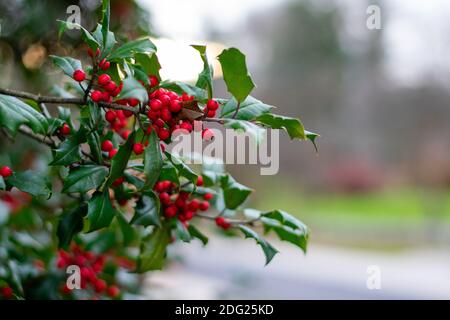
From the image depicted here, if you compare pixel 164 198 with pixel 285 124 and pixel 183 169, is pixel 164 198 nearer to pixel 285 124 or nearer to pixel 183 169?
pixel 183 169

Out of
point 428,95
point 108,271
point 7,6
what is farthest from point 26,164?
point 428,95

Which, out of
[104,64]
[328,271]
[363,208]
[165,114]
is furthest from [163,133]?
[363,208]

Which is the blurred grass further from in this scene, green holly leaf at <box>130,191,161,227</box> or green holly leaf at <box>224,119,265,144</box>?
green holly leaf at <box>224,119,265,144</box>

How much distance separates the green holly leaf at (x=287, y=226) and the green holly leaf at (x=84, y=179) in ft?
0.98

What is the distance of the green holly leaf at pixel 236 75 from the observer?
73cm

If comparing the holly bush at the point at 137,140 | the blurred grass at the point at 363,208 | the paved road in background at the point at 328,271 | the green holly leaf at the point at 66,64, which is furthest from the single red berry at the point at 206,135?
the blurred grass at the point at 363,208

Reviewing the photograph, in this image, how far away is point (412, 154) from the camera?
11.5 m

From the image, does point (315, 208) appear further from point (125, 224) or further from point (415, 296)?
point (125, 224)

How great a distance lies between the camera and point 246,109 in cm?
74

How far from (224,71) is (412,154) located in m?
11.4

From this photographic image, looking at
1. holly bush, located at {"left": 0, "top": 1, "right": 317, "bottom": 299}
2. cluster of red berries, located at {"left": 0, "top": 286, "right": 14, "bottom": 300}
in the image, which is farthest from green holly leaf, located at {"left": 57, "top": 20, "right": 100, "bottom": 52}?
cluster of red berries, located at {"left": 0, "top": 286, "right": 14, "bottom": 300}

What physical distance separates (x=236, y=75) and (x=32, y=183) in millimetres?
353

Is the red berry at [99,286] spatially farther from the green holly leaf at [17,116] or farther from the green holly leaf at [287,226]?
the green holly leaf at [17,116]

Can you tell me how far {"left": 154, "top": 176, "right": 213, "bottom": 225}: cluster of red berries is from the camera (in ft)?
2.90
